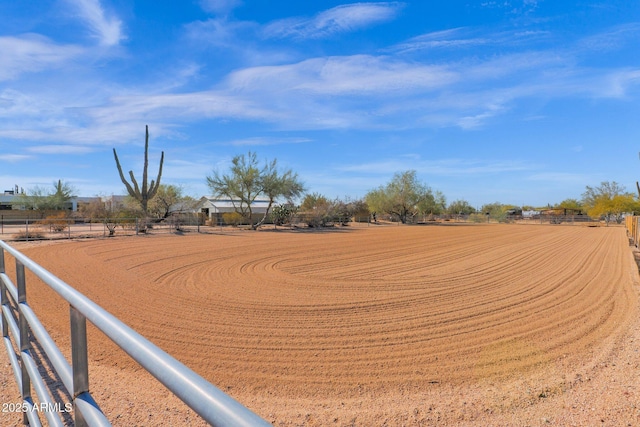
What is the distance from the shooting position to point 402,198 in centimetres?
6925

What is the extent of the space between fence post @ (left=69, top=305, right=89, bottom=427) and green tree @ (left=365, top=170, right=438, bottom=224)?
68375 mm

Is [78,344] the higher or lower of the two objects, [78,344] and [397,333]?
the higher

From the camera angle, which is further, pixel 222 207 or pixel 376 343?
pixel 222 207

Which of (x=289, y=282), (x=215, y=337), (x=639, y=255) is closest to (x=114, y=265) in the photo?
(x=289, y=282)

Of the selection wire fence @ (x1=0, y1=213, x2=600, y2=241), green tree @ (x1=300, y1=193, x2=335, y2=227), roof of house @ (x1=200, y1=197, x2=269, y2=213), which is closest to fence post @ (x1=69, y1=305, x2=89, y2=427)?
wire fence @ (x1=0, y1=213, x2=600, y2=241)

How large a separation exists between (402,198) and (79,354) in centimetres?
6922

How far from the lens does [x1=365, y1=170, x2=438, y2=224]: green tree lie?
69.2 meters

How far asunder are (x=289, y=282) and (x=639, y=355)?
8.24m

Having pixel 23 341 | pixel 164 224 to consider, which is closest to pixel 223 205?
pixel 164 224

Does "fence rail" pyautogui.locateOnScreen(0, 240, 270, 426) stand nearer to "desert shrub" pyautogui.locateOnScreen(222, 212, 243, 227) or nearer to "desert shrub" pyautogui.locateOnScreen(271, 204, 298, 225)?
"desert shrub" pyautogui.locateOnScreen(222, 212, 243, 227)

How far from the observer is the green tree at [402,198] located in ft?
227

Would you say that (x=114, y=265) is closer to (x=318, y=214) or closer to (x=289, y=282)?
(x=289, y=282)

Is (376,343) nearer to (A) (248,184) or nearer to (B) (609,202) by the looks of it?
(A) (248,184)

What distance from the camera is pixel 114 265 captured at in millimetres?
15070
